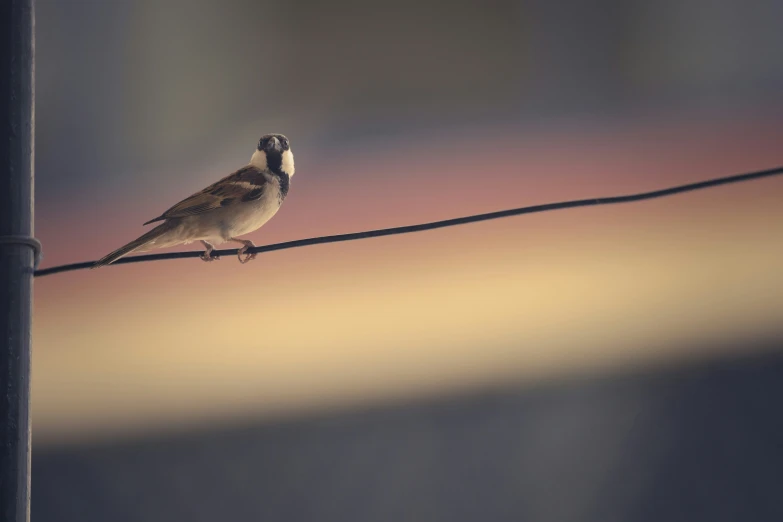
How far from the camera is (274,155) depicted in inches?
219

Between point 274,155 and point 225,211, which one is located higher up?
point 274,155

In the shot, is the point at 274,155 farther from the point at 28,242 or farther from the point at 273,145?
the point at 28,242

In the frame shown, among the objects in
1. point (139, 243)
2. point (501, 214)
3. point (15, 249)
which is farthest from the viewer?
point (139, 243)

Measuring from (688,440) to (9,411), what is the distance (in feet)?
42.7

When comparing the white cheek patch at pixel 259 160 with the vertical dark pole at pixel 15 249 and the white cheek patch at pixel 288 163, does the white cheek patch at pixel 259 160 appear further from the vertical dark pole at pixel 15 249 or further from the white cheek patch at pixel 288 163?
the vertical dark pole at pixel 15 249

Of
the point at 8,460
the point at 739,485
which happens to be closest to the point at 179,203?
the point at 8,460

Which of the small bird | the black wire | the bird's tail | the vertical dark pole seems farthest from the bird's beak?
the vertical dark pole

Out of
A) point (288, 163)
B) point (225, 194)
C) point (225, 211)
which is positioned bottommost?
point (225, 211)

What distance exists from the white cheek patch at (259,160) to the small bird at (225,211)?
0.31 ft

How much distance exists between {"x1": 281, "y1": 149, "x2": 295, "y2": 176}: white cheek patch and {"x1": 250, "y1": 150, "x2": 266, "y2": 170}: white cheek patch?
0.13 m

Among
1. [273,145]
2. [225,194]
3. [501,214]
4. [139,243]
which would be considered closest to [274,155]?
[273,145]

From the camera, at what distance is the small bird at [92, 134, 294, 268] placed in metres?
4.82

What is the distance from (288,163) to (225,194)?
2.34 ft

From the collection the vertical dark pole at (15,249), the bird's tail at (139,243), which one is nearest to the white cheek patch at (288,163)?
the bird's tail at (139,243)
